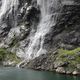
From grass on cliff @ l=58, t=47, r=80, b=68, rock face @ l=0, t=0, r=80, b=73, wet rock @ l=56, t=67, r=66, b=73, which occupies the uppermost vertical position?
rock face @ l=0, t=0, r=80, b=73

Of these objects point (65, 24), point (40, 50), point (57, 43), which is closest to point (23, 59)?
point (40, 50)

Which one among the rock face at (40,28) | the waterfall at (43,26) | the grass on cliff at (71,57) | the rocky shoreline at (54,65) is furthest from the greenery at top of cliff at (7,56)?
the grass on cliff at (71,57)

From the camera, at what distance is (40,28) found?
12162cm

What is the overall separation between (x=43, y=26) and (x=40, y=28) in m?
1.93

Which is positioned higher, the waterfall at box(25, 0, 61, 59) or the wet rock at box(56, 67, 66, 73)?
the waterfall at box(25, 0, 61, 59)

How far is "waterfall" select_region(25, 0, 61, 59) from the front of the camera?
363 feet

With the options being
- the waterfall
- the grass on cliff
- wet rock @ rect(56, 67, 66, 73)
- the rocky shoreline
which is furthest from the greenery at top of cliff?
wet rock @ rect(56, 67, 66, 73)

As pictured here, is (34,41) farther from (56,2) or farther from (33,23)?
(56,2)

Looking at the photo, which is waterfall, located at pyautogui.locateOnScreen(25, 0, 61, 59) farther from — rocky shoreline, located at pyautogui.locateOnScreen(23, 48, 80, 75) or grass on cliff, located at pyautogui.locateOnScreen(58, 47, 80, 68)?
grass on cliff, located at pyautogui.locateOnScreen(58, 47, 80, 68)

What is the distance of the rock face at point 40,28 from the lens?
354 ft

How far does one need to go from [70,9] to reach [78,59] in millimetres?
34275

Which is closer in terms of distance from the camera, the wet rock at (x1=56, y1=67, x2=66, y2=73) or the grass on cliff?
the wet rock at (x1=56, y1=67, x2=66, y2=73)

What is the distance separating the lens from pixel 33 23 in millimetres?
126500

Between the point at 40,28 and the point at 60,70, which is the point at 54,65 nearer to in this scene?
the point at 60,70
